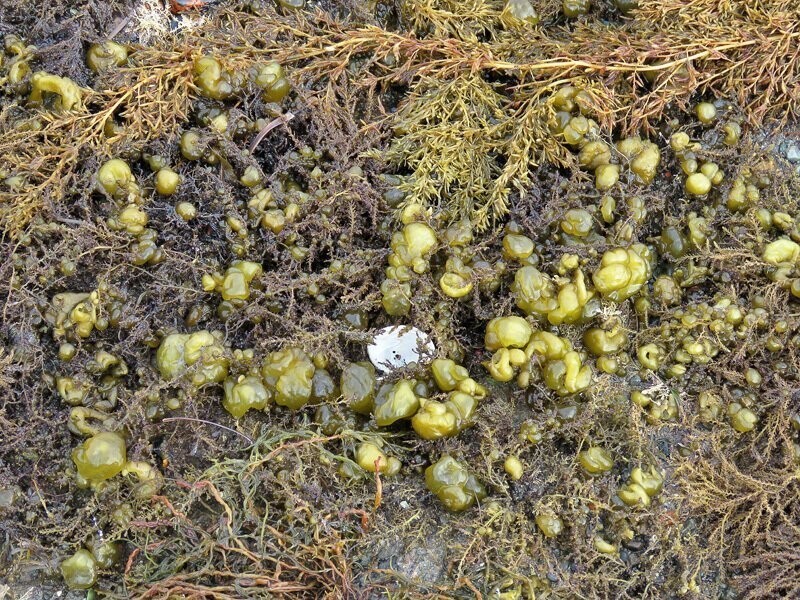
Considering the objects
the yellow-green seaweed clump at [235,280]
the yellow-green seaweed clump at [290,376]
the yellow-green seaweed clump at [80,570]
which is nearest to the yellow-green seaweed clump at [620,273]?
the yellow-green seaweed clump at [290,376]

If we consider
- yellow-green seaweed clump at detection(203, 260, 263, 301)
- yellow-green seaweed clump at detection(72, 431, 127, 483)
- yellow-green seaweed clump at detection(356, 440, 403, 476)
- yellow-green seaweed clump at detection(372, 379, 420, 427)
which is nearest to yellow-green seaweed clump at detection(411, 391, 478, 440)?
yellow-green seaweed clump at detection(372, 379, 420, 427)

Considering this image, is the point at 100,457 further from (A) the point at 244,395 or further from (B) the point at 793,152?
(B) the point at 793,152

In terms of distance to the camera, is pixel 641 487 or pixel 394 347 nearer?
pixel 641 487

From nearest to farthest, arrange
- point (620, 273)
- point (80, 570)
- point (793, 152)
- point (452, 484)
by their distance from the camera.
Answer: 1. point (80, 570)
2. point (452, 484)
3. point (620, 273)
4. point (793, 152)

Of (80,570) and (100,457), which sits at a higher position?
(100,457)

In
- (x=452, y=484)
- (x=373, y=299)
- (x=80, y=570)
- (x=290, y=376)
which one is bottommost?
(x=80, y=570)

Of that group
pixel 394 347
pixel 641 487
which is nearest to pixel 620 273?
pixel 641 487

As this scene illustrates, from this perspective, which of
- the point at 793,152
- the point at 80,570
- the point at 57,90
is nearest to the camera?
the point at 80,570
